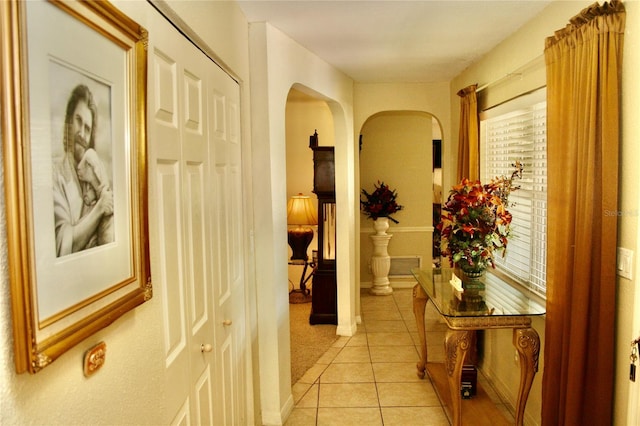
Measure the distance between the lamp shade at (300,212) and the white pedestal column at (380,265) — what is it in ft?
3.65

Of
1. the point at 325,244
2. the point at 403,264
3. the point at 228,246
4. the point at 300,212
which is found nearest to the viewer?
the point at 228,246

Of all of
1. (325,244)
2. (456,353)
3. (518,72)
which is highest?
(518,72)

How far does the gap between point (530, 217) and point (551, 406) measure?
3.66ft

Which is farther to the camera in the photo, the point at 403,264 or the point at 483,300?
the point at 403,264

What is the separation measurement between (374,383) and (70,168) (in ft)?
10.3

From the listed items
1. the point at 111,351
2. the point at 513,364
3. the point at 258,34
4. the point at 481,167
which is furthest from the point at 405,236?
the point at 111,351

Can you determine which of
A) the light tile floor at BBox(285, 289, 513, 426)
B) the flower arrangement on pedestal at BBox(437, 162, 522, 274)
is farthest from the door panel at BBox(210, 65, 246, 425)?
the flower arrangement on pedestal at BBox(437, 162, 522, 274)

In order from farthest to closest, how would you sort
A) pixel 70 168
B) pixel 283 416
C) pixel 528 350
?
1. pixel 283 416
2. pixel 528 350
3. pixel 70 168

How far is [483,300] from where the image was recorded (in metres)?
2.68

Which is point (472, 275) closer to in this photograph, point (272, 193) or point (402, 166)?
point (272, 193)

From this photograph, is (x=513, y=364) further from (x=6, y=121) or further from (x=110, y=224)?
(x=6, y=121)

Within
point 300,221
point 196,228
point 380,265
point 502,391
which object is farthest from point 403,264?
point 196,228

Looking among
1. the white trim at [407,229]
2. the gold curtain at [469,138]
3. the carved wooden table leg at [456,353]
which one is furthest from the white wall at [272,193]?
the white trim at [407,229]

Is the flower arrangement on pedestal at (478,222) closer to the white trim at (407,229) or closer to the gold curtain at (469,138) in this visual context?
the gold curtain at (469,138)
